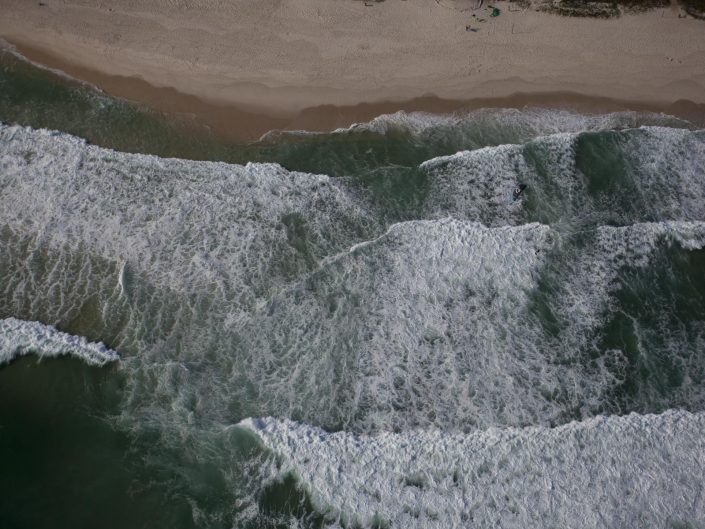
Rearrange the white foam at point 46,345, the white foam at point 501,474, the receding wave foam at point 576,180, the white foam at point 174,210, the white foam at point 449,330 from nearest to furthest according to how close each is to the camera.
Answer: the white foam at point 501,474 → the white foam at point 449,330 → the white foam at point 46,345 → the white foam at point 174,210 → the receding wave foam at point 576,180

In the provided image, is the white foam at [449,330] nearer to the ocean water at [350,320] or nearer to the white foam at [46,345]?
the ocean water at [350,320]

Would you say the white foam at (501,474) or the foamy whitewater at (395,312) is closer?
the white foam at (501,474)

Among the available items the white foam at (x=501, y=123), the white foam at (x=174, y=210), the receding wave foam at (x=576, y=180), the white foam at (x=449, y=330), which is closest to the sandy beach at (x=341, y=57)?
the white foam at (x=501, y=123)

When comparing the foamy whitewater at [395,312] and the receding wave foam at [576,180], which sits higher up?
the receding wave foam at [576,180]

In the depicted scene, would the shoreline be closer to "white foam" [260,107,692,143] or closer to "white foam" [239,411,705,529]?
"white foam" [260,107,692,143]

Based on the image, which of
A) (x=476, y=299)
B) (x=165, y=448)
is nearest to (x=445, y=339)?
(x=476, y=299)

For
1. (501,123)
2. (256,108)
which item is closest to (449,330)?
(501,123)

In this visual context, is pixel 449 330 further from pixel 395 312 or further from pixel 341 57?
pixel 341 57
